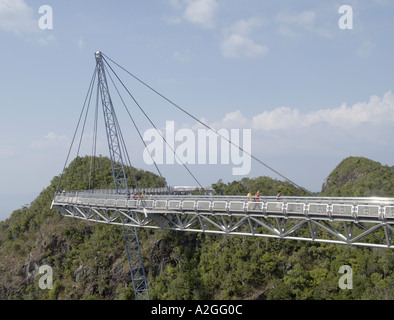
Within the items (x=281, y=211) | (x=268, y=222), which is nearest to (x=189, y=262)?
(x=268, y=222)

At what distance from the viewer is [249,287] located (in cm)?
4588

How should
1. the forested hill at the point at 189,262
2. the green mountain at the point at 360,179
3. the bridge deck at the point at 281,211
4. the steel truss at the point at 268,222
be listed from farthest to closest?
the green mountain at the point at 360,179 < the forested hill at the point at 189,262 < the steel truss at the point at 268,222 < the bridge deck at the point at 281,211

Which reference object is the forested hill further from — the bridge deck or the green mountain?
the bridge deck

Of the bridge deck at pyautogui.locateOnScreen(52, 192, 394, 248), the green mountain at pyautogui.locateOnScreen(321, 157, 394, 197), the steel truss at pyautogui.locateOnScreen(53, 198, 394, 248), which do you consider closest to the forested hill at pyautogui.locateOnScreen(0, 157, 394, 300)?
the green mountain at pyautogui.locateOnScreen(321, 157, 394, 197)

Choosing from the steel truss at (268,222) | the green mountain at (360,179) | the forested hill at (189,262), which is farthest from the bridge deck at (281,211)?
the green mountain at (360,179)

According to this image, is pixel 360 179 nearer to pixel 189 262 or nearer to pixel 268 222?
pixel 189 262

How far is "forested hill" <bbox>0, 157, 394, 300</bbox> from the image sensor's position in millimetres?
42781

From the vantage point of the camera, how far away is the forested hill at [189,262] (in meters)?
42.8

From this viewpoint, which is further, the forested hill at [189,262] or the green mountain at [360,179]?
the green mountain at [360,179]

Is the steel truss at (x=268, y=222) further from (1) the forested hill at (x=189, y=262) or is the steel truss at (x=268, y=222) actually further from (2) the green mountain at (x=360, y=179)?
(2) the green mountain at (x=360, y=179)

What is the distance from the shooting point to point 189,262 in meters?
52.7
